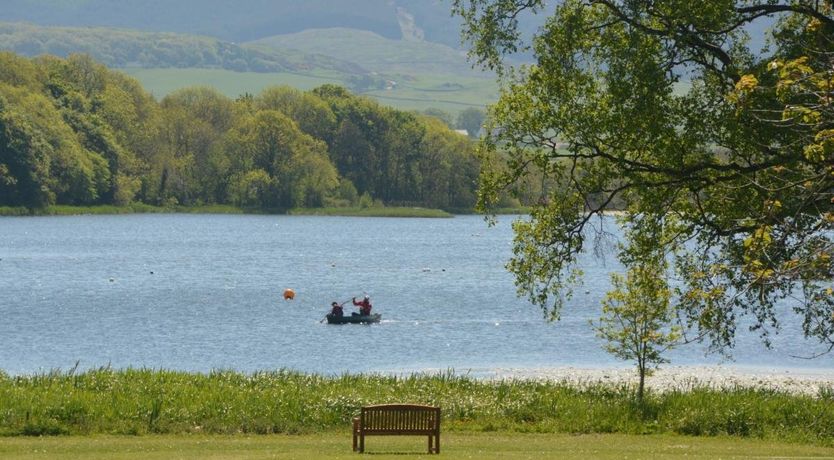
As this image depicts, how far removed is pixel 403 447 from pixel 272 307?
160ft

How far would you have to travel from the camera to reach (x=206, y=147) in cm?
17262

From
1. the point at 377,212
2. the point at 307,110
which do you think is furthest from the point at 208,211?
the point at 377,212

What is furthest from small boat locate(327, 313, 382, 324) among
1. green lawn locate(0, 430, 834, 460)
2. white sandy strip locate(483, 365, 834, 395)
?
green lawn locate(0, 430, 834, 460)

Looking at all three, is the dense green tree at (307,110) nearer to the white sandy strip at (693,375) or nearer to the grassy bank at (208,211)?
the grassy bank at (208,211)

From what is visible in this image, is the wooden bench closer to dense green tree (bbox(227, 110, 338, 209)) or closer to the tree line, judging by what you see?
the tree line

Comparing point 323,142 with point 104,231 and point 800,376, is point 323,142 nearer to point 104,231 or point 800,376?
point 104,231

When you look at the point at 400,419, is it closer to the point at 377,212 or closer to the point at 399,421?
the point at 399,421

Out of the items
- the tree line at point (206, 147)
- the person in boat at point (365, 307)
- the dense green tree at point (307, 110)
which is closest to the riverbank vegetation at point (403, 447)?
the person in boat at point (365, 307)

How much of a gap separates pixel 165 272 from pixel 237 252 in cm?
2195

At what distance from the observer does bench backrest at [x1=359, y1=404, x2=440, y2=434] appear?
77.9 ft

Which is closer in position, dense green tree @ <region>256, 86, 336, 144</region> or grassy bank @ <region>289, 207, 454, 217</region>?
grassy bank @ <region>289, 207, 454, 217</region>

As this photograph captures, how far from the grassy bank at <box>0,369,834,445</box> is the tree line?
115 m

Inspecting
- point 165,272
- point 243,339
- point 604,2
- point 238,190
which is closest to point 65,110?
point 238,190

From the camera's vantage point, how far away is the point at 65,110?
15788cm
